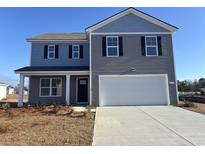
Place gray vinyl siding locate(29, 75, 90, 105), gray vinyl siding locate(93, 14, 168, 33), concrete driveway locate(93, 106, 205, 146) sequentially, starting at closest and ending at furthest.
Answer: concrete driveway locate(93, 106, 205, 146)
gray vinyl siding locate(93, 14, 168, 33)
gray vinyl siding locate(29, 75, 90, 105)

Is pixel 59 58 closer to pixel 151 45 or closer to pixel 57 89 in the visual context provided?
pixel 57 89

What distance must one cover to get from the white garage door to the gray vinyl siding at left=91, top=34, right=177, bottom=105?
410 mm

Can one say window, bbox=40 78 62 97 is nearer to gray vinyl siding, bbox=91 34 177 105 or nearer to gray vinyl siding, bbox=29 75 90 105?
gray vinyl siding, bbox=29 75 90 105

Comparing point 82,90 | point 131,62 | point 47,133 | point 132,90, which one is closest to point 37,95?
point 82,90

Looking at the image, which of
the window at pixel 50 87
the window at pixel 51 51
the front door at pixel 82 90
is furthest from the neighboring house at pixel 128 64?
the window at pixel 51 51

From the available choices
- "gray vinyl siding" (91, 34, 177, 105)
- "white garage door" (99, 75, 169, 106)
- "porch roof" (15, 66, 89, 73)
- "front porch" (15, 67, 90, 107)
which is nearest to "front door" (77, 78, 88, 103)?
"front porch" (15, 67, 90, 107)

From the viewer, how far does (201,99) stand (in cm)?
2108

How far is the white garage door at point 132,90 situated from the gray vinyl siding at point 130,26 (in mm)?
3865

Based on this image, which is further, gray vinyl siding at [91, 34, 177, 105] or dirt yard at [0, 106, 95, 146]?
gray vinyl siding at [91, 34, 177, 105]

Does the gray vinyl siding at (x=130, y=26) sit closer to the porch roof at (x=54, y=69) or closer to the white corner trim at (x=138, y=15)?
the white corner trim at (x=138, y=15)

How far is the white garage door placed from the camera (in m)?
15.8
